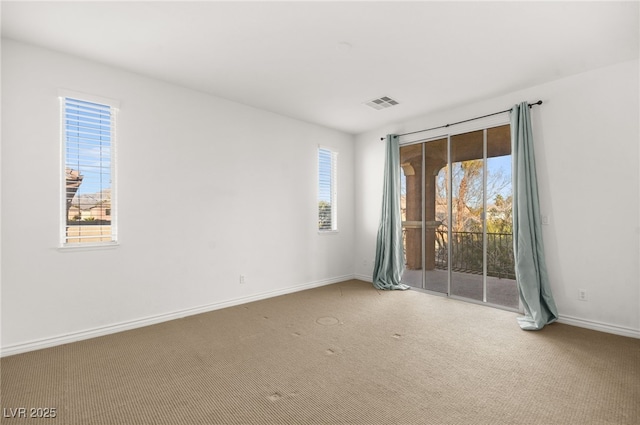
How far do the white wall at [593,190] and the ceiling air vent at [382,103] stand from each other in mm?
1544

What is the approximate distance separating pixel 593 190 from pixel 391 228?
267cm

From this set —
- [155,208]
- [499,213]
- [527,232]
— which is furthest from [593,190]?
[155,208]

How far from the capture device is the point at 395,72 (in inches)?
138

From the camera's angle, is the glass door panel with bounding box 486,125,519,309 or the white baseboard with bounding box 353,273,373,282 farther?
the white baseboard with bounding box 353,273,373,282

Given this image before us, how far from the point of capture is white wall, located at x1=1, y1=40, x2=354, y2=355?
9.50ft

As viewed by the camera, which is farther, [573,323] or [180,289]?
[180,289]

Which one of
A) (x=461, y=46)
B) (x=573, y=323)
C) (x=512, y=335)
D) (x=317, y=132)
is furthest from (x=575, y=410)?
(x=317, y=132)

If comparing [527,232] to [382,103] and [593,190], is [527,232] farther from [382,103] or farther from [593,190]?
[382,103]

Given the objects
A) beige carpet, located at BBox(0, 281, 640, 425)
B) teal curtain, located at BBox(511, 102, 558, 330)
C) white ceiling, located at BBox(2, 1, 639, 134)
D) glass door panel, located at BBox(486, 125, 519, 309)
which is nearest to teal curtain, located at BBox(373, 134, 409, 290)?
glass door panel, located at BBox(486, 125, 519, 309)

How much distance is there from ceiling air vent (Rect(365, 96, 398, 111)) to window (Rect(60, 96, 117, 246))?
3.22m

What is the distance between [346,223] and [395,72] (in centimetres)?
315

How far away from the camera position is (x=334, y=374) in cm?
251

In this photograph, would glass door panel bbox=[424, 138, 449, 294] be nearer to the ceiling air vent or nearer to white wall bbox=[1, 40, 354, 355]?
the ceiling air vent

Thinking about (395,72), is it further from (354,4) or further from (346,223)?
(346,223)
